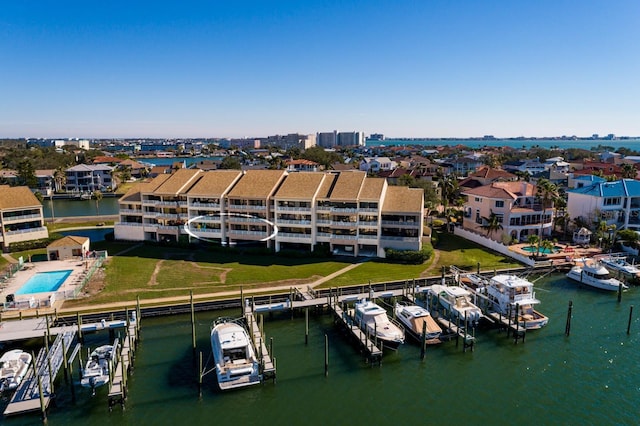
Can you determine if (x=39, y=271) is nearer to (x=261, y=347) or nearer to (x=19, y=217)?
(x=19, y=217)

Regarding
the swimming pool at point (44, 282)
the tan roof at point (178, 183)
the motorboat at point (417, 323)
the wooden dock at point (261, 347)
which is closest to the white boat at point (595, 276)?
the motorboat at point (417, 323)

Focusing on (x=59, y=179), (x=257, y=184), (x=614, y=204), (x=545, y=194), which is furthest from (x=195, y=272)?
(x=59, y=179)

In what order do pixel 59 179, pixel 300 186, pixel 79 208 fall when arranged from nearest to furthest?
pixel 300 186
pixel 79 208
pixel 59 179

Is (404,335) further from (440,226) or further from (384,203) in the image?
(440,226)

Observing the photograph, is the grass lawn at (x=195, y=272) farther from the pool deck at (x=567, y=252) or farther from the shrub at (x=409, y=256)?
the pool deck at (x=567, y=252)

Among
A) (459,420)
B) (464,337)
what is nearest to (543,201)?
(464,337)
